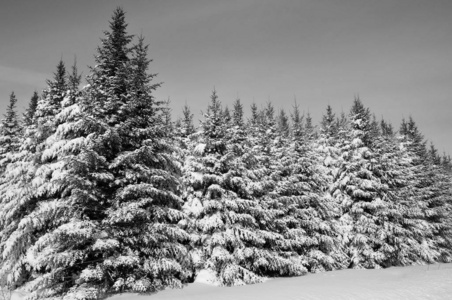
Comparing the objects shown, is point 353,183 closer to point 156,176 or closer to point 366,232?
point 366,232

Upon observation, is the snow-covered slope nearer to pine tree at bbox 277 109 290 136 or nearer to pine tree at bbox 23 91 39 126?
pine tree at bbox 277 109 290 136

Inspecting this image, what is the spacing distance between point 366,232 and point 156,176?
63.1ft

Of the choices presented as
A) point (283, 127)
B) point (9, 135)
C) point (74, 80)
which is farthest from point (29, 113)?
point (283, 127)

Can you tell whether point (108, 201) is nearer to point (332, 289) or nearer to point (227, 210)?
point (227, 210)

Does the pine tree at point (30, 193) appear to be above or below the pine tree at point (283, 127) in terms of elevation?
below

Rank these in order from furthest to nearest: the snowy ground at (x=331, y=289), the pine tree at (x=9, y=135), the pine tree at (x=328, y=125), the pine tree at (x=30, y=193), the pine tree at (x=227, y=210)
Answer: the pine tree at (x=328, y=125) < the pine tree at (x=9, y=135) < the pine tree at (x=227, y=210) < the pine tree at (x=30, y=193) < the snowy ground at (x=331, y=289)

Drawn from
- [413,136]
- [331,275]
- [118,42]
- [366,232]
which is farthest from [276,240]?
[413,136]

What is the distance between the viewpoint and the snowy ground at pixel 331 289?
1405cm

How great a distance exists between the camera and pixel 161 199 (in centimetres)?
1614

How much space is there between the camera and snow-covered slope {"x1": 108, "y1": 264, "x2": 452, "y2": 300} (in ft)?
46.2

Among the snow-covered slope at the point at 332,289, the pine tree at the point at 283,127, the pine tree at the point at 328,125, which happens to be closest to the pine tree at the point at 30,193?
the snow-covered slope at the point at 332,289

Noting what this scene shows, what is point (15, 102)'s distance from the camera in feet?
100

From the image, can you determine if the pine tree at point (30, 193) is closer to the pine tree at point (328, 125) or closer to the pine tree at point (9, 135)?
the pine tree at point (9, 135)

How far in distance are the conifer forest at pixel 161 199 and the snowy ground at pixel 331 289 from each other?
0.92m
